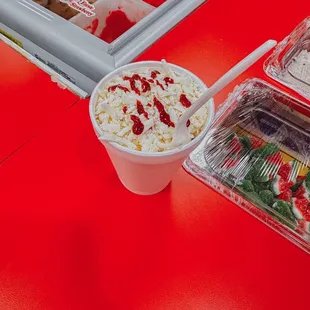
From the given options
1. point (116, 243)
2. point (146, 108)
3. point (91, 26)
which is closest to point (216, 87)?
point (146, 108)

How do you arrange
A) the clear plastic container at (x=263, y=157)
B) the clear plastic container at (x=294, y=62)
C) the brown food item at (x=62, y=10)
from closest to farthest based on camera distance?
the clear plastic container at (x=263, y=157) → the clear plastic container at (x=294, y=62) → the brown food item at (x=62, y=10)

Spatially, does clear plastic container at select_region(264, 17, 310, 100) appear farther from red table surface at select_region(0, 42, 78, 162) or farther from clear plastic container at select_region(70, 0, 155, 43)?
red table surface at select_region(0, 42, 78, 162)

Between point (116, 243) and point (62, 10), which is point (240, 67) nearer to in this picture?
point (116, 243)

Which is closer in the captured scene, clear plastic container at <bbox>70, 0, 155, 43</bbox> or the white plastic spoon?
the white plastic spoon

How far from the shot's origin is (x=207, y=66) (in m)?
1.28

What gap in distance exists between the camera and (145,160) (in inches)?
31.0

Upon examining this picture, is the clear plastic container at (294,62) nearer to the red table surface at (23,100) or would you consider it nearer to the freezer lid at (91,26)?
the freezer lid at (91,26)

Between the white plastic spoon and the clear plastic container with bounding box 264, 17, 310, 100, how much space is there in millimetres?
541

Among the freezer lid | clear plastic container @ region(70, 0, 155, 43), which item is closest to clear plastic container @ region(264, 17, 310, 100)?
the freezer lid

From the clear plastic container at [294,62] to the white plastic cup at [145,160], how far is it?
0.47 m

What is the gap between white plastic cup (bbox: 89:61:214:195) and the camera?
0.78 meters

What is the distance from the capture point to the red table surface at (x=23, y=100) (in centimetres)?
109

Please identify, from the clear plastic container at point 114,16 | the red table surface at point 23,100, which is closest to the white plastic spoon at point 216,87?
the red table surface at point 23,100

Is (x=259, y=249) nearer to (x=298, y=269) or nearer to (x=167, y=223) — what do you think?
(x=298, y=269)
